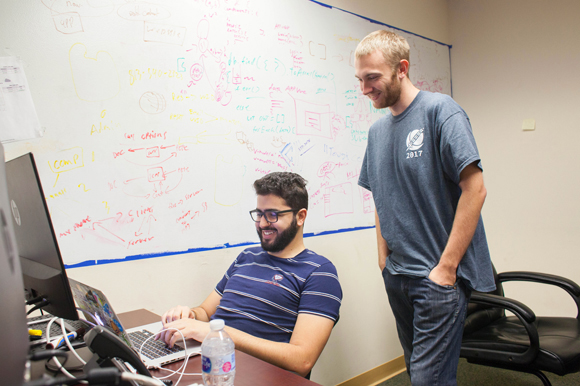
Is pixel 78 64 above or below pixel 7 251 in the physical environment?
above

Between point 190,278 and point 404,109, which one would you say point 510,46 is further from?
point 190,278

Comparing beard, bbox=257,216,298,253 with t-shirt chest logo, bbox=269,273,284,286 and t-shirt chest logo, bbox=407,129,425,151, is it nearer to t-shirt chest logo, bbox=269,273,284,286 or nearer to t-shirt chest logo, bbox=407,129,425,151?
t-shirt chest logo, bbox=269,273,284,286

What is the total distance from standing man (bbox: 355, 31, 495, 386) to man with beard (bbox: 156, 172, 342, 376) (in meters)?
0.30

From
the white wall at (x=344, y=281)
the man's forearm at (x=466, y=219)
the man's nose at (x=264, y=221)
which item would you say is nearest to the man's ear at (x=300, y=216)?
the man's nose at (x=264, y=221)

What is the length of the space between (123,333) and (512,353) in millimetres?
1504

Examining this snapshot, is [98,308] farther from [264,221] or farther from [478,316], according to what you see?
[478,316]

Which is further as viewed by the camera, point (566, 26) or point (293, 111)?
point (566, 26)

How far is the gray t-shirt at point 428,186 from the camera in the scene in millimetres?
1327

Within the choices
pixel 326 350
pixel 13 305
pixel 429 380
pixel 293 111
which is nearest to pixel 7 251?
Answer: pixel 13 305

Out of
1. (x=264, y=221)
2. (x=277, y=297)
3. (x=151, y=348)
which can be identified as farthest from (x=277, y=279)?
(x=151, y=348)

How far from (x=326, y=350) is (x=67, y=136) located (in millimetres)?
1703

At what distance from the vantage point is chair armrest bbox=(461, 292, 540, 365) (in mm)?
1505

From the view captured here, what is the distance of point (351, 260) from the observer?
2387mm

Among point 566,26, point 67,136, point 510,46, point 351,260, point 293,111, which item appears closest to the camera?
point 67,136
